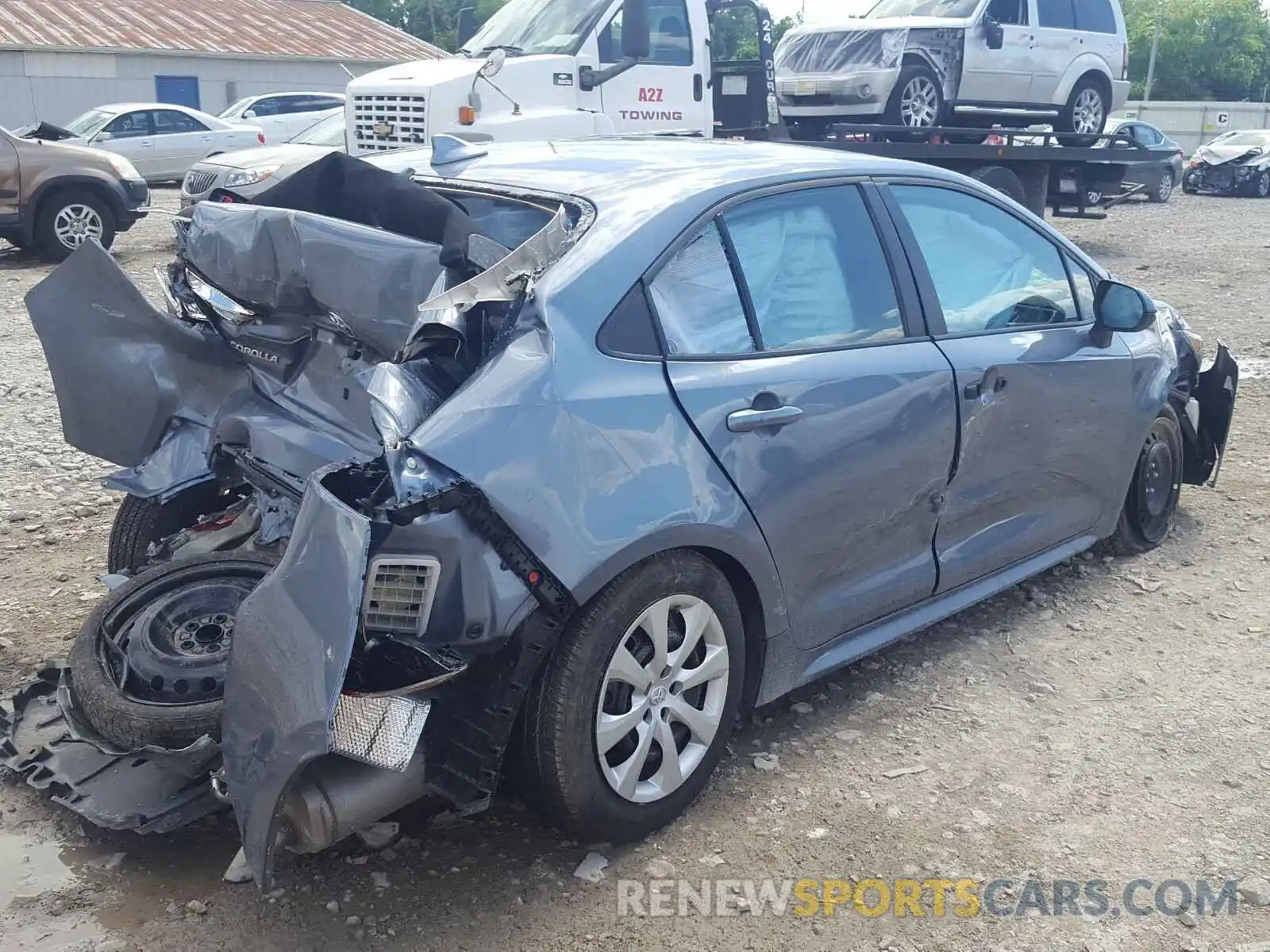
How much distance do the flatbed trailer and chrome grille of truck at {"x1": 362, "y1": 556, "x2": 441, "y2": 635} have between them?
985 cm

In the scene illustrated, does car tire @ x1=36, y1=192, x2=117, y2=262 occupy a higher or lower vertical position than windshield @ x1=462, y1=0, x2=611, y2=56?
lower

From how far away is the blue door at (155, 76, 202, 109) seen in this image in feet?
101

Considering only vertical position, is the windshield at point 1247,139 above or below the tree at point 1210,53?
below

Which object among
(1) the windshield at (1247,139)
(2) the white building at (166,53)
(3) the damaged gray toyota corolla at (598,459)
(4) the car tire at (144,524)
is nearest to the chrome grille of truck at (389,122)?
(3) the damaged gray toyota corolla at (598,459)

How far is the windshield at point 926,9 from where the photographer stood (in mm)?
12445

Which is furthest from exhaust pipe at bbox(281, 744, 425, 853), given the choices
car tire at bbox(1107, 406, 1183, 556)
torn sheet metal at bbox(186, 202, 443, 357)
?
car tire at bbox(1107, 406, 1183, 556)

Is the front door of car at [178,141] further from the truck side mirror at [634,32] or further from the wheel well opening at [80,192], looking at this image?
the truck side mirror at [634,32]

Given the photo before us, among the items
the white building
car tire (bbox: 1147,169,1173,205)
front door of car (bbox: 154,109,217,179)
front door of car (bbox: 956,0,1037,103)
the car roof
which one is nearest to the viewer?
the car roof

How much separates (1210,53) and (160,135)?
60936 mm

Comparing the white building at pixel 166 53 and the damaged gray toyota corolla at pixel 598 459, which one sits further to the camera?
the white building at pixel 166 53

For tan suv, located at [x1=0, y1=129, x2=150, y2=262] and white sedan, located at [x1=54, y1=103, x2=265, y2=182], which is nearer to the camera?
tan suv, located at [x1=0, y1=129, x2=150, y2=262]

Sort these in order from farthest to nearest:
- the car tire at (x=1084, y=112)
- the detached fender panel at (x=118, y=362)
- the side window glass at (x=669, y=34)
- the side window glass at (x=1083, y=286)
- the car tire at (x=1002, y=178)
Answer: the car tire at (x=1084, y=112), the car tire at (x=1002, y=178), the side window glass at (x=669, y=34), the side window glass at (x=1083, y=286), the detached fender panel at (x=118, y=362)

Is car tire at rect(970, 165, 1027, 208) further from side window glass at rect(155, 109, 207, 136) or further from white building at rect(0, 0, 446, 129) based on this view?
white building at rect(0, 0, 446, 129)

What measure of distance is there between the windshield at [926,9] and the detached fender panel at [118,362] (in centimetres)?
1052
